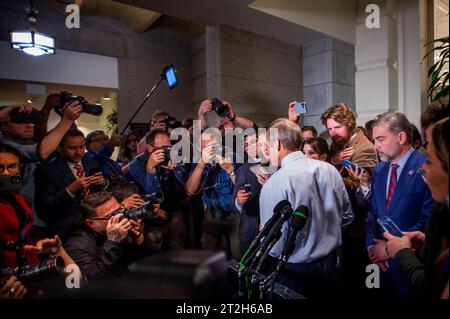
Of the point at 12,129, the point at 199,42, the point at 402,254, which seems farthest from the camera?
the point at 199,42

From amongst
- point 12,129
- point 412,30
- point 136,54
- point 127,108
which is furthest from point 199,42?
point 12,129

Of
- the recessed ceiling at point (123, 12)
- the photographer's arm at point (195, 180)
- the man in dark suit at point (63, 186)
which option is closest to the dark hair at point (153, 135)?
the photographer's arm at point (195, 180)

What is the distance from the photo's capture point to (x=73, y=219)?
5.51 ft

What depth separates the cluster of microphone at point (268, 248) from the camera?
2.88ft

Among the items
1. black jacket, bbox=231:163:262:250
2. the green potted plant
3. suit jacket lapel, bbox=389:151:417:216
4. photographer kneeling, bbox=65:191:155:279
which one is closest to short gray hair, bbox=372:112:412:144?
suit jacket lapel, bbox=389:151:417:216

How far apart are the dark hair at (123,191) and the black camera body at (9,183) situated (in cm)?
57

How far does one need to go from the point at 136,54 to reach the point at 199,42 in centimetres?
146

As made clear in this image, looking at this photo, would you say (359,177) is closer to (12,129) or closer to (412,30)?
(12,129)

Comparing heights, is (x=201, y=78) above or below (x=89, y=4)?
below

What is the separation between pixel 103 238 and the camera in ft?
4.99

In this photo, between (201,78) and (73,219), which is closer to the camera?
(73,219)

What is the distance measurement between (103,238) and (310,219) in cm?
105

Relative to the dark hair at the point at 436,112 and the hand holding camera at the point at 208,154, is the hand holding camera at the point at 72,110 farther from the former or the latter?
the dark hair at the point at 436,112
